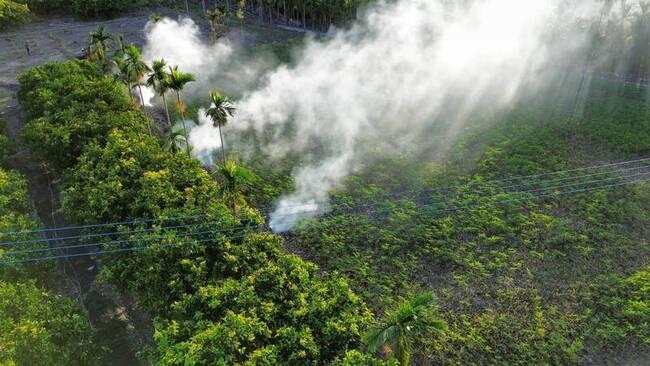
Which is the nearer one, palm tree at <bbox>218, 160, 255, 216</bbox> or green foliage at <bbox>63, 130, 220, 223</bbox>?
green foliage at <bbox>63, 130, 220, 223</bbox>

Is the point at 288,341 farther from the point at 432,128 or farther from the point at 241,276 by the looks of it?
the point at 432,128

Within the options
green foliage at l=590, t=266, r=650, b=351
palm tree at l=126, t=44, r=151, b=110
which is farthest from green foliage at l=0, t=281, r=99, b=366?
green foliage at l=590, t=266, r=650, b=351

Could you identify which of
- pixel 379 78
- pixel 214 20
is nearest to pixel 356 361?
pixel 379 78

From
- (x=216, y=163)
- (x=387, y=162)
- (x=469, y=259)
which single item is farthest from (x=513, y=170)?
(x=216, y=163)

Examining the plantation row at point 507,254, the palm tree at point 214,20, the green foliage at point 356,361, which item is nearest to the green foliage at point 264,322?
the green foliage at point 356,361

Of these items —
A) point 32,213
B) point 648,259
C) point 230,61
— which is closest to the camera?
point 648,259

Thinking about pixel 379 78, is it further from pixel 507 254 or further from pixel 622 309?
pixel 622 309

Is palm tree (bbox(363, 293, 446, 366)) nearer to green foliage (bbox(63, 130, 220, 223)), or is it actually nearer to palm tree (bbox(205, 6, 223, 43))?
green foliage (bbox(63, 130, 220, 223))
